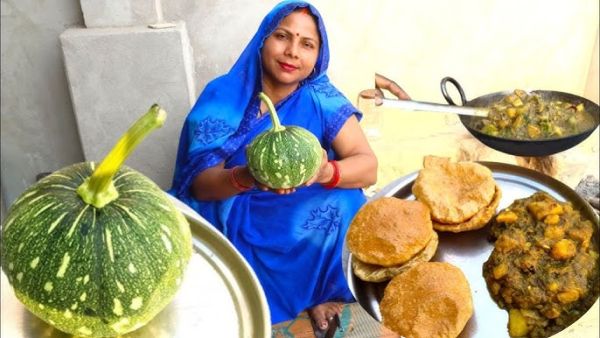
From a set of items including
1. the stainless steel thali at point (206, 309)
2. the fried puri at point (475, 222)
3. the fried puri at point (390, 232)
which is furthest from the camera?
the fried puri at point (475, 222)

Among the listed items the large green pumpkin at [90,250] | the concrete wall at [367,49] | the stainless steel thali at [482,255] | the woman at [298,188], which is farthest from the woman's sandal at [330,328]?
the large green pumpkin at [90,250]

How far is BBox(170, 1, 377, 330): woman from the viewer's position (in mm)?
1423

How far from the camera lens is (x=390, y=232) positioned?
1271 millimetres

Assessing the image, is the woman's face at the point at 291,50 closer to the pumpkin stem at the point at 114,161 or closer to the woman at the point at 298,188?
the woman at the point at 298,188

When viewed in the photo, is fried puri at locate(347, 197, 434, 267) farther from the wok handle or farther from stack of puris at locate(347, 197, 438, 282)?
the wok handle

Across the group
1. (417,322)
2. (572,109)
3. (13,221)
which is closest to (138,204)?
(13,221)

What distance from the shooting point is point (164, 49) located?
55.4 inches

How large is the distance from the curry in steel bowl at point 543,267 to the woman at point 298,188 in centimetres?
47

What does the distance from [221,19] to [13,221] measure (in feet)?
2.60

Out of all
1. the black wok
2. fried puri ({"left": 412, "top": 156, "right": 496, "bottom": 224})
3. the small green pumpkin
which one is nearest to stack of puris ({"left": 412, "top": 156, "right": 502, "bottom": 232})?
fried puri ({"left": 412, "top": 156, "right": 496, "bottom": 224})

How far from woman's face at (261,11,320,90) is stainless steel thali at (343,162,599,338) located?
17.0 inches

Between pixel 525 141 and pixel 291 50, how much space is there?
73cm

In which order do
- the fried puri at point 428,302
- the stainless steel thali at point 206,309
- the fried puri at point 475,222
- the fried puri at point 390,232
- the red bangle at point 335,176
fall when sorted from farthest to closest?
the red bangle at point 335,176, the fried puri at point 475,222, the fried puri at point 390,232, the fried puri at point 428,302, the stainless steel thali at point 206,309

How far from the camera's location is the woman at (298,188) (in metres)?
1.42
